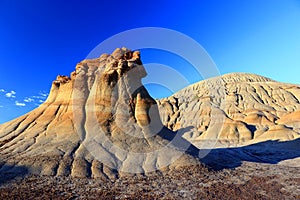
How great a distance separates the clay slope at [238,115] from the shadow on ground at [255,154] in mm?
5261

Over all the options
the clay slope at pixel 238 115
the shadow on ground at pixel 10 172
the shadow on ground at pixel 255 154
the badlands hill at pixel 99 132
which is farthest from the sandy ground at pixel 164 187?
the clay slope at pixel 238 115

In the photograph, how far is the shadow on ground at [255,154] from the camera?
30881mm

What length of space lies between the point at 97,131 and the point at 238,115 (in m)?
72.4

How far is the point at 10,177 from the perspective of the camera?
21.1m

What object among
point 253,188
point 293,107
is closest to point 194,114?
point 293,107

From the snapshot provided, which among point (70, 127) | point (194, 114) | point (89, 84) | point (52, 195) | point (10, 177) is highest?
point (194, 114)

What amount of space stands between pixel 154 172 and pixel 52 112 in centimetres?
1483

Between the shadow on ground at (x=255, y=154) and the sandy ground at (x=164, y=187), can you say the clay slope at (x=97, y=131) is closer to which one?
the sandy ground at (x=164, y=187)

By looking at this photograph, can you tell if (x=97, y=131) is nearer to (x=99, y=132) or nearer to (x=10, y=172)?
(x=99, y=132)

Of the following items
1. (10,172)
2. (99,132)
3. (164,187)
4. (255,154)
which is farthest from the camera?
(255,154)

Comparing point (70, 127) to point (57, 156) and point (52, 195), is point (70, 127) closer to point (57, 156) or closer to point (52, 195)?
point (57, 156)

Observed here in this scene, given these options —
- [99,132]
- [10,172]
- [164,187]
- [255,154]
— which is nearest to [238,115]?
[255,154]

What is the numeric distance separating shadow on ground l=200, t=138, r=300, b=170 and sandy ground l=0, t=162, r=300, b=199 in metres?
4.32

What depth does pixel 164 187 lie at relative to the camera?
21.1 metres
